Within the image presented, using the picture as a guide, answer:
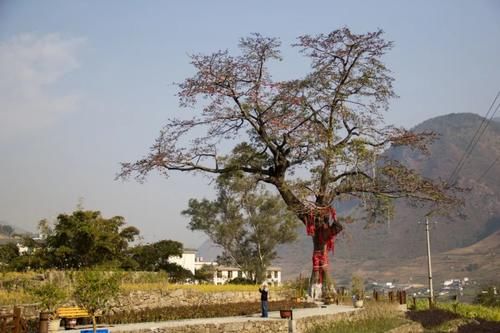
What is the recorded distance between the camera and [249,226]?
159 ft

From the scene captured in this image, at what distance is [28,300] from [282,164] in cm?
1517

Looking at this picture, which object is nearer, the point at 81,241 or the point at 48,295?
the point at 48,295

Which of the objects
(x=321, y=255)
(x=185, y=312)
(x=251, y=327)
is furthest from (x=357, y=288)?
(x=251, y=327)

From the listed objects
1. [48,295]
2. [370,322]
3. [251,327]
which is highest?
[48,295]

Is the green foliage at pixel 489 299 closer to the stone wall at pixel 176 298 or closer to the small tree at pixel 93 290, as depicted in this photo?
the stone wall at pixel 176 298

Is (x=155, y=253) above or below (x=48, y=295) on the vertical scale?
above

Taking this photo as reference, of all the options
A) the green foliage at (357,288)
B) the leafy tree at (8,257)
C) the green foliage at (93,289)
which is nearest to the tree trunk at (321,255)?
the green foliage at (357,288)

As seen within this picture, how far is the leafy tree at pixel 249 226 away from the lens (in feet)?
156

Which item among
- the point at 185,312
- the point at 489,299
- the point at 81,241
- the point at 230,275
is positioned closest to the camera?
the point at 185,312

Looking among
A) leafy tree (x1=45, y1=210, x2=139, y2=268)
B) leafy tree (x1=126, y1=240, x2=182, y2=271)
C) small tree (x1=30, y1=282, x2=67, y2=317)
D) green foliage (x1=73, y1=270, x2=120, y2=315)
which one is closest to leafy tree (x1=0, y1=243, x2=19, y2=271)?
leafy tree (x1=45, y1=210, x2=139, y2=268)

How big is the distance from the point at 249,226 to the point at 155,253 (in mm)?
14697

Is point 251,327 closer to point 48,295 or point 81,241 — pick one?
point 48,295

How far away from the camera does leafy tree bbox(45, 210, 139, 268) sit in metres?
28.0

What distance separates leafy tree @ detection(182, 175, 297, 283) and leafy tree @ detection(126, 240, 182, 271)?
11878 millimetres
